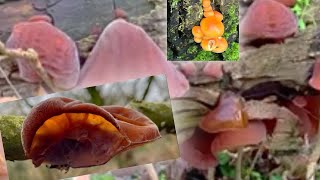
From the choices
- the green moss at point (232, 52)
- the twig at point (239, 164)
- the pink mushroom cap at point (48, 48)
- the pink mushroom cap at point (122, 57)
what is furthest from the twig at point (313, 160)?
the pink mushroom cap at point (48, 48)

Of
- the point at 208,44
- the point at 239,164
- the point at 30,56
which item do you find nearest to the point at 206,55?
the point at 208,44

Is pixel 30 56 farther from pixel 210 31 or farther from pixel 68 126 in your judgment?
pixel 210 31

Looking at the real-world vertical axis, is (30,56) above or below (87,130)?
above

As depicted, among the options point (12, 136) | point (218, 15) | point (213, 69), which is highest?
point (218, 15)

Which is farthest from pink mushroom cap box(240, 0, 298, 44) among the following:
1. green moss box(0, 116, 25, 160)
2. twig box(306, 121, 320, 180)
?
green moss box(0, 116, 25, 160)

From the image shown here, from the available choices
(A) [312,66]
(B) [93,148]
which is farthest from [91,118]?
(A) [312,66]

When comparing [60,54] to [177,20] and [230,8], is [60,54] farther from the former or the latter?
[230,8]
